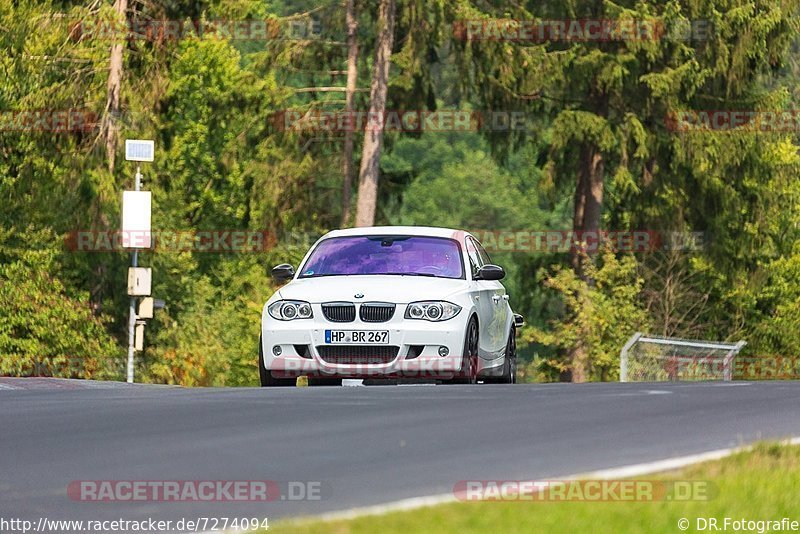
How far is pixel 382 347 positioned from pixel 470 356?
1011mm

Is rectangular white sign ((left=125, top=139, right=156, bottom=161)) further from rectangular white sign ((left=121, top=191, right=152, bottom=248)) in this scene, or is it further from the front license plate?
the front license plate

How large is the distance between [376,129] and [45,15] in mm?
8817

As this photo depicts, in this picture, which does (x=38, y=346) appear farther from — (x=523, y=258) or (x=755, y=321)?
(x=755, y=321)

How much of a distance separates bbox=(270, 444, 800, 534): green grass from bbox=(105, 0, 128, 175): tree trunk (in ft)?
128

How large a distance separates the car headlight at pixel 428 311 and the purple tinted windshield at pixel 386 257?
104 cm

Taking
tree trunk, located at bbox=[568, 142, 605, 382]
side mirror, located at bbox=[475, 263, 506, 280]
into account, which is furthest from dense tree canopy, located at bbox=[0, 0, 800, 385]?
side mirror, located at bbox=[475, 263, 506, 280]

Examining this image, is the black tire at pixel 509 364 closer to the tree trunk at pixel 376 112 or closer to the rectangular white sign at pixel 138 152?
the rectangular white sign at pixel 138 152

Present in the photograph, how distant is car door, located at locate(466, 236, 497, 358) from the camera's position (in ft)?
63.1

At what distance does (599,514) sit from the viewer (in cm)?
860

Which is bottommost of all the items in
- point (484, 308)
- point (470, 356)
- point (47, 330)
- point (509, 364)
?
point (47, 330)

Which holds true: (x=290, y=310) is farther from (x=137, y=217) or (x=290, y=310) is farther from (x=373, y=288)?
(x=137, y=217)

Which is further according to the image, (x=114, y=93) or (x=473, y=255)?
(x=114, y=93)

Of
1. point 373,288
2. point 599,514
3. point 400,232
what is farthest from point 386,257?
point 599,514

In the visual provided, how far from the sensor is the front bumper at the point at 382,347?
59.7ft
